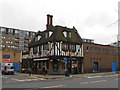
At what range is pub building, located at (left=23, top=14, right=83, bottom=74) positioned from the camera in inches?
1766

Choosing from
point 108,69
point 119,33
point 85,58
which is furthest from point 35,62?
point 119,33

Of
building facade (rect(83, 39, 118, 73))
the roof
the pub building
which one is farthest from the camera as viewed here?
building facade (rect(83, 39, 118, 73))

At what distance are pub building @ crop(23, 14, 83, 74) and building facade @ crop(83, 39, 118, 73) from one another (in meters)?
1.62

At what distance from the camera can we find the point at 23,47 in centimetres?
11981

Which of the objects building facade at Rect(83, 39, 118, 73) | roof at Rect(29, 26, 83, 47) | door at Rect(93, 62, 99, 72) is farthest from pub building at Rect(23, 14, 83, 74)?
door at Rect(93, 62, 99, 72)

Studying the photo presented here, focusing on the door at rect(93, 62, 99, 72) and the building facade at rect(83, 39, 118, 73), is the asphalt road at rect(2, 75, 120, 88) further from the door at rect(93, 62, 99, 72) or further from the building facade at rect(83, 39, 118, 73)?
the door at rect(93, 62, 99, 72)

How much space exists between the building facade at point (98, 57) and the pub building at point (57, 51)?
1619 mm

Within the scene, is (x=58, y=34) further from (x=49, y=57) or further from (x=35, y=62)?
(x=35, y=62)

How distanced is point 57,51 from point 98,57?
11290 mm

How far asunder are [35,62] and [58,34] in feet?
29.1

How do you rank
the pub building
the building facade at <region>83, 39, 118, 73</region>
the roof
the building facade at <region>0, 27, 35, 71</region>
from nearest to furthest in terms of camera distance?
the pub building < the roof < the building facade at <region>83, 39, 118, 73</region> < the building facade at <region>0, 27, 35, 71</region>

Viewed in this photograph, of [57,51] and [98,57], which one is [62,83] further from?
[98,57]

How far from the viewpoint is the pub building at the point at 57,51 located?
4484 centimetres

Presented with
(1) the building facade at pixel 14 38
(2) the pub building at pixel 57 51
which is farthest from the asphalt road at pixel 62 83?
(1) the building facade at pixel 14 38
